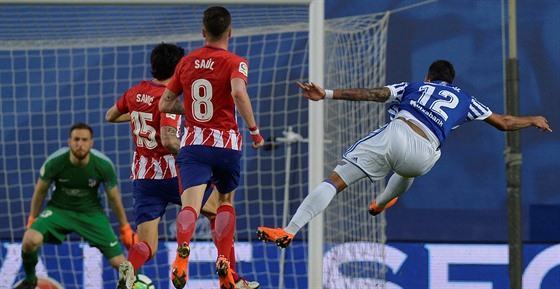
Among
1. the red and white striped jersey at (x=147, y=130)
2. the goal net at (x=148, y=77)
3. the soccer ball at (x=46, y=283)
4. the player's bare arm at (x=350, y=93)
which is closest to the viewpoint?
the player's bare arm at (x=350, y=93)

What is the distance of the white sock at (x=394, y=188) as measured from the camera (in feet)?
26.8

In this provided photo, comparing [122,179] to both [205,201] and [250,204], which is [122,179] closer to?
[250,204]

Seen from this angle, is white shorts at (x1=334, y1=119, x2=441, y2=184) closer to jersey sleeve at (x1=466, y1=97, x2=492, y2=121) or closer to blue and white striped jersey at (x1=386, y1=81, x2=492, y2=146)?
blue and white striped jersey at (x1=386, y1=81, x2=492, y2=146)

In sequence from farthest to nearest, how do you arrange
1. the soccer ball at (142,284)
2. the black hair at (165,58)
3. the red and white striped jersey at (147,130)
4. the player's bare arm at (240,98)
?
the soccer ball at (142,284)
the red and white striped jersey at (147,130)
the black hair at (165,58)
the player's bare arm at (240,98)

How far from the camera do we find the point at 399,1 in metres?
12.0

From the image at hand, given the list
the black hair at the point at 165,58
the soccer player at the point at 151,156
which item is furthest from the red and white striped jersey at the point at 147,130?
the black hair at the point at 165,58

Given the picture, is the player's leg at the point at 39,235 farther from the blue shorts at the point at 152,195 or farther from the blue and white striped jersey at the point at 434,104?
the blue and white striped jersey at the point at 434,104

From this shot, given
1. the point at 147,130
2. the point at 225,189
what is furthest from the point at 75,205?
the point at 225,189

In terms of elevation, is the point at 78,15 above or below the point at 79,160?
above

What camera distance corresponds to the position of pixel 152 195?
8.20m

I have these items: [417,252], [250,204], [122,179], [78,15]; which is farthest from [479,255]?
[78,15]

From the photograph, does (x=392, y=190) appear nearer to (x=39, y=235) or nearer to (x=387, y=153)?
(x=387, y=153)

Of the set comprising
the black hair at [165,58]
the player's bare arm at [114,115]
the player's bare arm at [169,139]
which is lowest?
the player's bare arm at [169,139]

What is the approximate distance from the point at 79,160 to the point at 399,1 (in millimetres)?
3879
